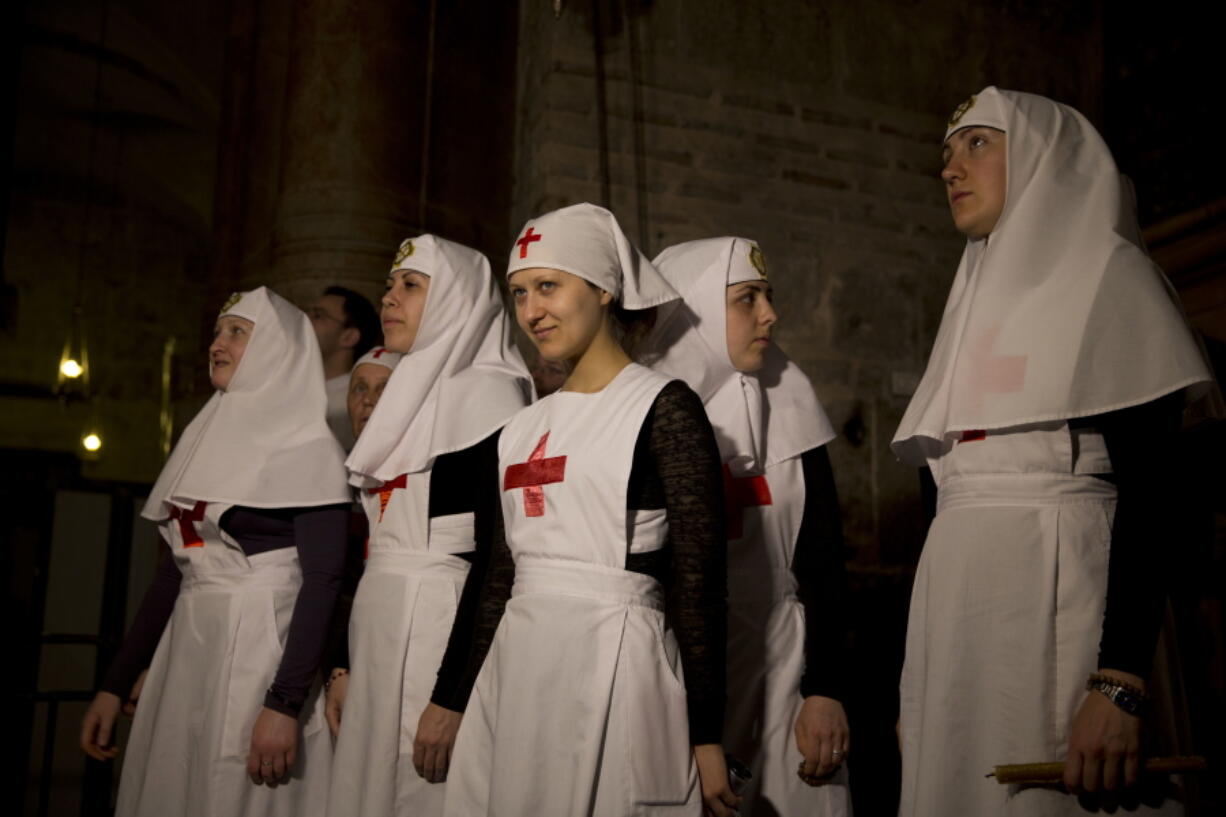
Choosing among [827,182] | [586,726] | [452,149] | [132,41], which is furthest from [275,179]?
[132,41]

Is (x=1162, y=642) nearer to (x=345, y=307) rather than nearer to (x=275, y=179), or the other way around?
(x=345, y=307)

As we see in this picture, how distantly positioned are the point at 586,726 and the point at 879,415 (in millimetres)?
4298

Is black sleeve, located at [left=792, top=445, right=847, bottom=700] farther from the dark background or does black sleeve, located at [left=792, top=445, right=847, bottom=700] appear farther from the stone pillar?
the stone pillar

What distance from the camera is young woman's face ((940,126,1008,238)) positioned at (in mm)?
2566

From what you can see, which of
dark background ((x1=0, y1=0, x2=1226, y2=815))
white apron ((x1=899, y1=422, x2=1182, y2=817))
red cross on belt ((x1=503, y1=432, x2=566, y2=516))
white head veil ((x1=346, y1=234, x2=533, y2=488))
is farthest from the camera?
dark background ((x1=0, y1=0, x2=1226, y2=815))

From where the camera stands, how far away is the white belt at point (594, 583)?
2.39m

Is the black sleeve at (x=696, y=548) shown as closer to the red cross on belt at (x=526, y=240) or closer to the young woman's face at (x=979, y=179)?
the red cross on belt at (x=526, y=240)

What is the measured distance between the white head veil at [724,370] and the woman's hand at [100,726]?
202cm

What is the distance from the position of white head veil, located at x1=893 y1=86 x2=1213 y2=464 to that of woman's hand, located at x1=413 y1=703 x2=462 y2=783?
116cm

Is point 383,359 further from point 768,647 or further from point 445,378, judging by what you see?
point 768,647

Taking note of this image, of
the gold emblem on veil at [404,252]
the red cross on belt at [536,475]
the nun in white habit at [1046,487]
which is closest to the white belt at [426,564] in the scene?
the red cross on belt at [536,475]

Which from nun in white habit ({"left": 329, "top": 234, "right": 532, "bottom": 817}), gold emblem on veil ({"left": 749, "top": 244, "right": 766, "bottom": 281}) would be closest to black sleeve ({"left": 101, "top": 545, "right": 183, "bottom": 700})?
nun in white habit ({"left": 329, "top": 234, "right": 532, "bottom": 817})

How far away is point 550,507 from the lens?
2.48 meters

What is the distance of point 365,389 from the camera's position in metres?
4.06
